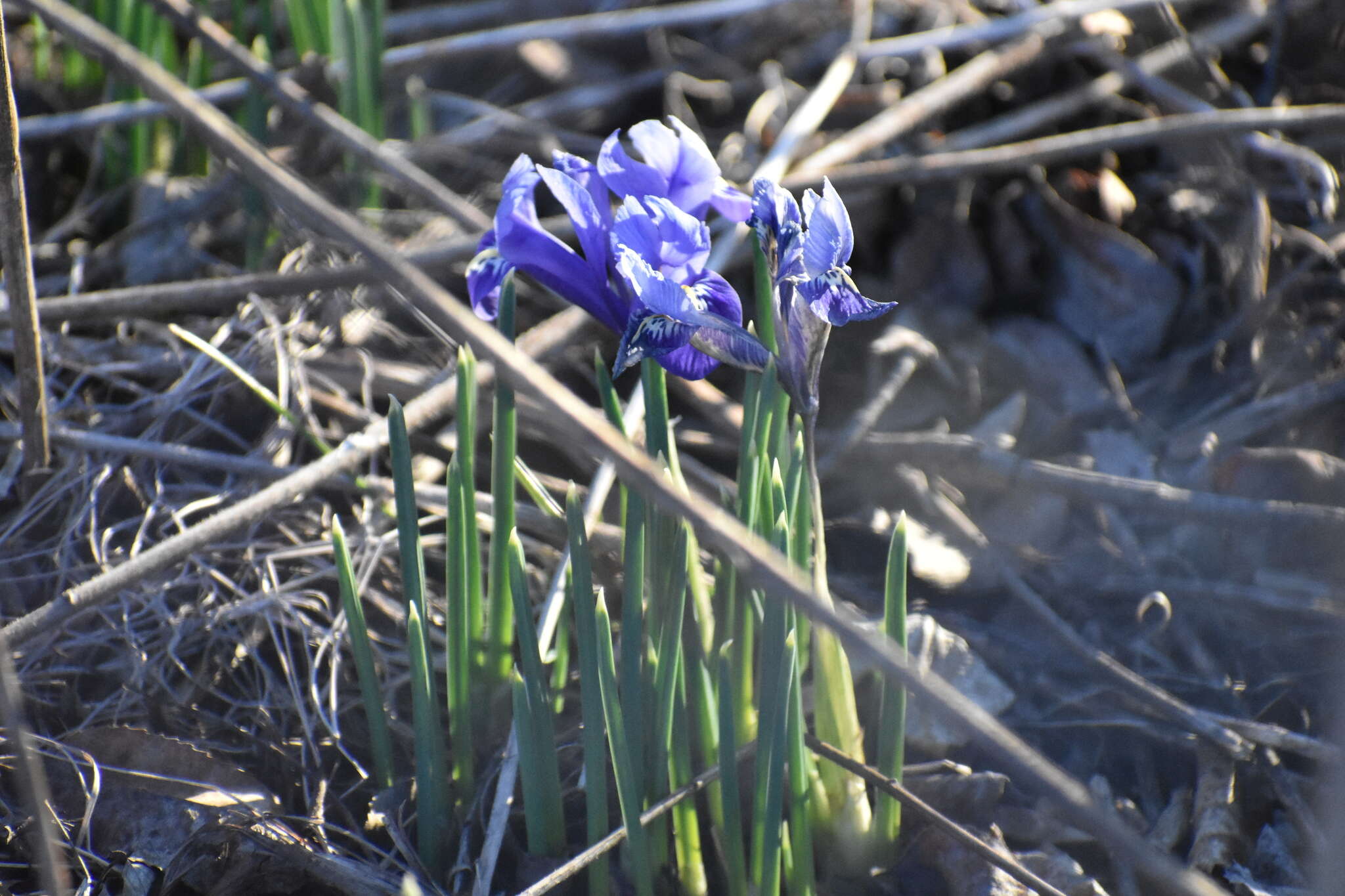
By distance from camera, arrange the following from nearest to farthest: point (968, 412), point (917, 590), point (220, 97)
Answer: point (917, 590), point (968, 412), point (220, 97)

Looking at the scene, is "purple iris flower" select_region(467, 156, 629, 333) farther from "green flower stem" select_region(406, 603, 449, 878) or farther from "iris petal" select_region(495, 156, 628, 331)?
"green flower stem" select_region(406, 603, 449, 878)

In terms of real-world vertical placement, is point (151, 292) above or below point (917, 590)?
above

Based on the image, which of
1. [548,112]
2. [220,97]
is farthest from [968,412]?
[220,97]

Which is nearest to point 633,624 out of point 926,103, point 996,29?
point 926,103

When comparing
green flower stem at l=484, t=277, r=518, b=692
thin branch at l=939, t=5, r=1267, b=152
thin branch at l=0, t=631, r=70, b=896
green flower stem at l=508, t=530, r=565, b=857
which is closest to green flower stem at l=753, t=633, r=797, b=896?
green flower stem at l=508, t=530, r=565, b=857

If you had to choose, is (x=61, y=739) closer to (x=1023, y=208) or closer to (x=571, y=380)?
(x=571, y=380)

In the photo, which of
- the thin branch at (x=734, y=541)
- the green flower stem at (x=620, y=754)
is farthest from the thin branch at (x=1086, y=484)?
the thin branch at (x=734, y=541)

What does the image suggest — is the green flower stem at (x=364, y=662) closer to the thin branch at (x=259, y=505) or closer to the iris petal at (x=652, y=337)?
the thin branch at (x=259, y=505)
